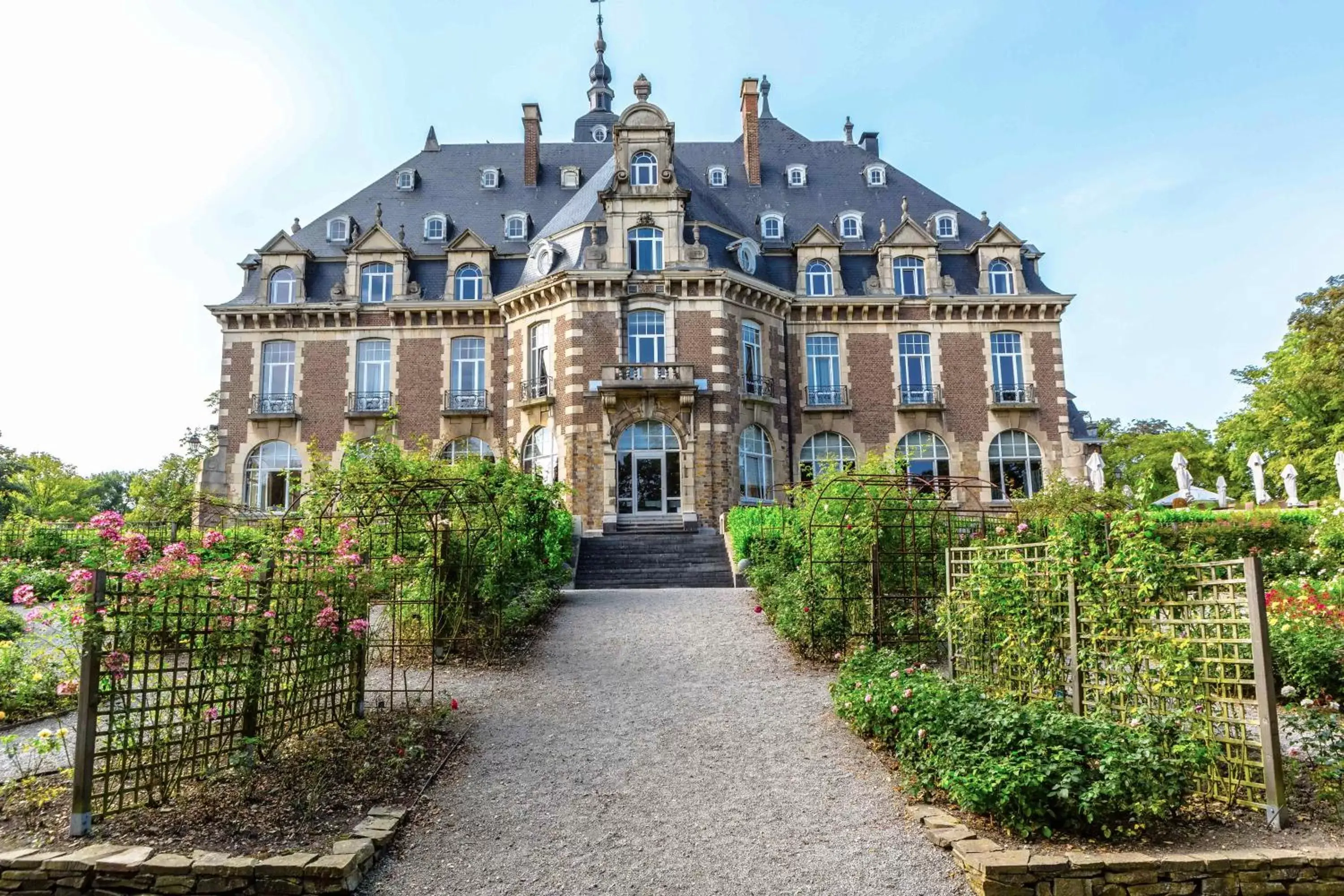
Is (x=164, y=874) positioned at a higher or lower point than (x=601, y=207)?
lower

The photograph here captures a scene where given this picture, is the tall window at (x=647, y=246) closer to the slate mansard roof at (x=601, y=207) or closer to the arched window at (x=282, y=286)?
the slate mansard roof at (x=601, y=207)

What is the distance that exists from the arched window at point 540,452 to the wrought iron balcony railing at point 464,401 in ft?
6.55

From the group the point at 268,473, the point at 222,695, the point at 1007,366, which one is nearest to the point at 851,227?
the point at 1007,366

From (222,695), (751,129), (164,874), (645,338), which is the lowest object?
(164,874)

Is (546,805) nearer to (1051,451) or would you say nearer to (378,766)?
(378,766)

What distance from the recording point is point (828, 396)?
27688 mm

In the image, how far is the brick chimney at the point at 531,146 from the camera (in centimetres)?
3105

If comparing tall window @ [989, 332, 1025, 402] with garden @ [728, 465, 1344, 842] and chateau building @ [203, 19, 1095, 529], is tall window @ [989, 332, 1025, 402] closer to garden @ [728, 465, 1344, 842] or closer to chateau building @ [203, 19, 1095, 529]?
chateau building @ [203, 19, 1095, 529]

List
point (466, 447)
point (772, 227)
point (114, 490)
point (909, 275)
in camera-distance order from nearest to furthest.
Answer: point (466, 447) < point (909, 275) < point (772, 227) < point (114, 490)

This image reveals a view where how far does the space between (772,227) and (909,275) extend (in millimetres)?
4799

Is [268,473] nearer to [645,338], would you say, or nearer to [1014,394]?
[645,338]

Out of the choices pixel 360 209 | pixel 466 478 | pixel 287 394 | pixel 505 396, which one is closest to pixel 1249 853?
pixel 466 478

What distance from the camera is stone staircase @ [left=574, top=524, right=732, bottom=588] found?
18.7 metres

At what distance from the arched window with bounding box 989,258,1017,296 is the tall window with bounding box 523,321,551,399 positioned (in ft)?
47.5
